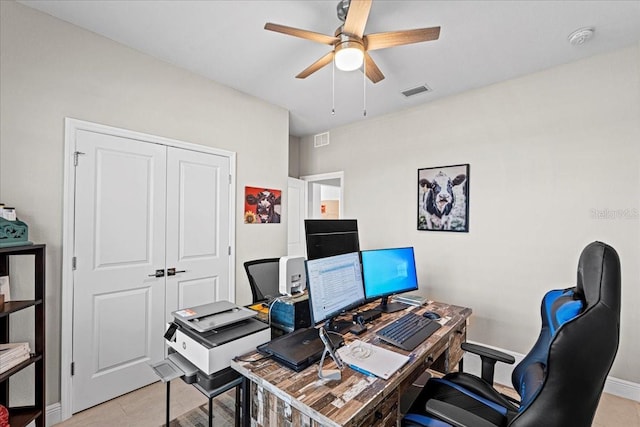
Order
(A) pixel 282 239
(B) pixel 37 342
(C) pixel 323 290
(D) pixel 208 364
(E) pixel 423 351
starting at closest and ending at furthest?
(D) pixel 208 364 < (E) pixel 423 351 < (C) pixel 323 290 < (B) pixel 37 342 < (A) pixel 282 239

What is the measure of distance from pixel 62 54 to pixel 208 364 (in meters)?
2.46

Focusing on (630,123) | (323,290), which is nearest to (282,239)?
(323,290)

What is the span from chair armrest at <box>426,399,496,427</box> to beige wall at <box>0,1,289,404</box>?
8.36 feet

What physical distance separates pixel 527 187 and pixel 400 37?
1.96 m

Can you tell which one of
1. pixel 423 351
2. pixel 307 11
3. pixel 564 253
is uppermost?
pixel 307 11

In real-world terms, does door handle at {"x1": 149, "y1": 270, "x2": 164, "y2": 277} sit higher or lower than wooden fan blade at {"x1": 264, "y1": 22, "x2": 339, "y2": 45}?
lower

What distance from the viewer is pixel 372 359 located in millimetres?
1318

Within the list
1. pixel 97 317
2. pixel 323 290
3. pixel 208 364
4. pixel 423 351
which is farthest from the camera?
pixel 97 317

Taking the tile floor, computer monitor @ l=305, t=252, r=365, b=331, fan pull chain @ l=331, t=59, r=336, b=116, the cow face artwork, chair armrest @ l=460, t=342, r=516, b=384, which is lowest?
the tile floor

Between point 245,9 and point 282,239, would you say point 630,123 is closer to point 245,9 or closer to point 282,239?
point 245,9

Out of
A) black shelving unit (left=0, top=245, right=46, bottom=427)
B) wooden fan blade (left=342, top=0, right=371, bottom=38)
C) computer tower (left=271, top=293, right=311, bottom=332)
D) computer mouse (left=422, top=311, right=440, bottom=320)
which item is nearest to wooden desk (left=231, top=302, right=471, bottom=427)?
computer tower (left=271, top=293, right=311, bottom=332)

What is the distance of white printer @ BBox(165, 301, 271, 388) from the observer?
51.6 inches

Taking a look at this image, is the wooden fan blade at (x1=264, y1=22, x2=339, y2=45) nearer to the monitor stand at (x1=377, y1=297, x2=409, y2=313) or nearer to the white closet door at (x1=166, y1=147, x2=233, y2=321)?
the white closet door at (x1=166, y1=147, x2=233, y2=321)

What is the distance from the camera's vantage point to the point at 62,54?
211 cm
